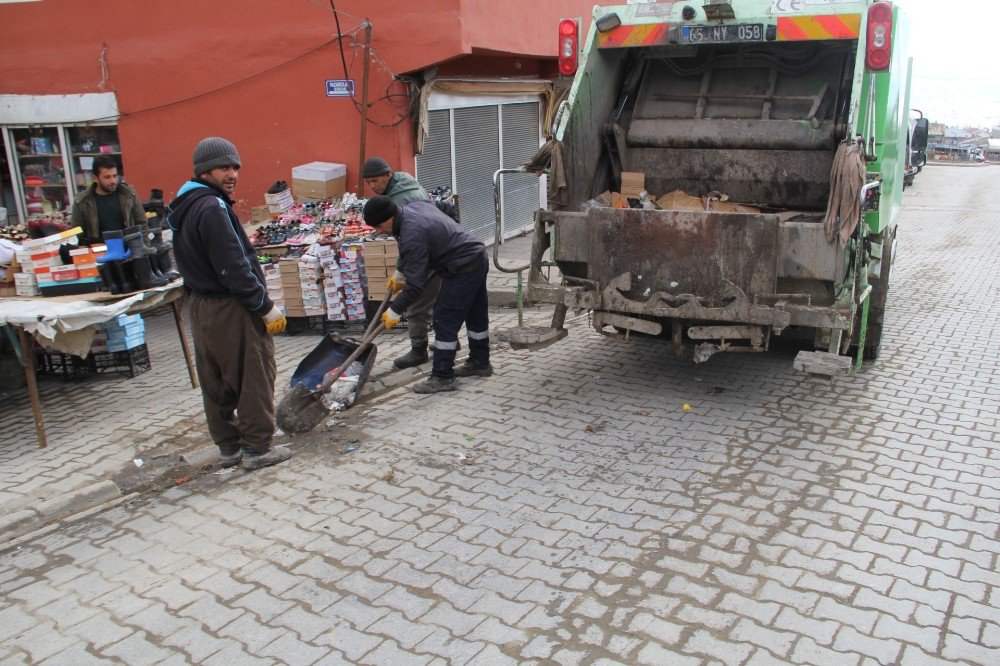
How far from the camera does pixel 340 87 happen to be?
860 cm

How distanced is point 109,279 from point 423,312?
223 centimetres

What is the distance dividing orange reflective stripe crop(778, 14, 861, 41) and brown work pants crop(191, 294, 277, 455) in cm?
390

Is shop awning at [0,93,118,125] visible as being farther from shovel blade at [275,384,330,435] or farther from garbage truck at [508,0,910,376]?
shovel blade at [275,384,330,435]

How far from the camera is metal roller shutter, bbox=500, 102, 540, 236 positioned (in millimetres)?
11758

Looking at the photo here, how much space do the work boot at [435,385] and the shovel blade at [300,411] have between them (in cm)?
85

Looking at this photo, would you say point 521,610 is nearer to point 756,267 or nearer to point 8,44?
point 756,267

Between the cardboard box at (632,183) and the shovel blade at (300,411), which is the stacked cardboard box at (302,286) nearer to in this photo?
the shovel blade at (300,411)

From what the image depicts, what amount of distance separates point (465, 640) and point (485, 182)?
28.7 feet

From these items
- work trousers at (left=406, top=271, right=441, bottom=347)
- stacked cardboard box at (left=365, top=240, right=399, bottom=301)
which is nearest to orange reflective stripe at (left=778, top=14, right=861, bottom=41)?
work trousers at (left=406, top=271, right=441, bottom=347)

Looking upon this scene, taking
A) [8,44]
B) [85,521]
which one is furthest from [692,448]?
[8,44]

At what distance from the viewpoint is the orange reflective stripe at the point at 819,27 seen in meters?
5.12

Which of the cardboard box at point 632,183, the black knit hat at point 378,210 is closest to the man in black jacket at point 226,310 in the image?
the black knit hat at point 378,210

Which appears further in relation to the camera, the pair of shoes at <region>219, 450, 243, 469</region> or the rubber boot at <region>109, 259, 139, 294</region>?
the rubber boot at <region>109, 259, 139, 294</region>

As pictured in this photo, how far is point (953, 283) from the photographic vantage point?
895 cm
